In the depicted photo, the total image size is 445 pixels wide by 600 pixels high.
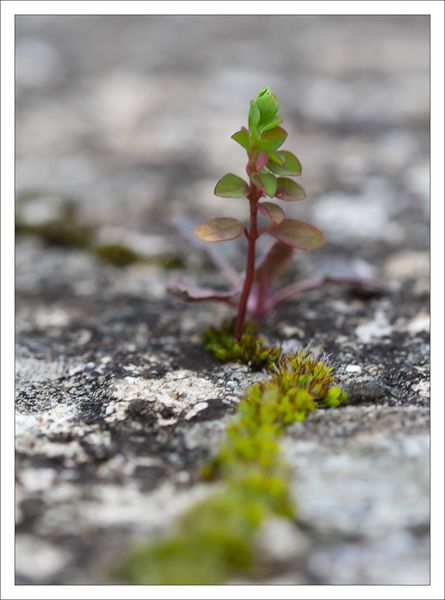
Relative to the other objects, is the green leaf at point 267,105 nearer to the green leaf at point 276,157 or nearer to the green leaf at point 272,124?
the green leaf at point 272,124

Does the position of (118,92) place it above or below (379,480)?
above

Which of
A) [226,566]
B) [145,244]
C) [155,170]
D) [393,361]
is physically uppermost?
[155,170]

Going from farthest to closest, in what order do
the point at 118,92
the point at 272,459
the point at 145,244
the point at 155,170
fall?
1. the point at 118,92
2. the point at 155,170
3. the point at 145,244
4. the point at 272,459

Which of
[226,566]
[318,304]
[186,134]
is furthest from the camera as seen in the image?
[186,134]

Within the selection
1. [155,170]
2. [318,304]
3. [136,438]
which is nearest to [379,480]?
[136,438]

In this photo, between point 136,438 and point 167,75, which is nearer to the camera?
point 136,438

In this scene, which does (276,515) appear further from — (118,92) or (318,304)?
(118,92)

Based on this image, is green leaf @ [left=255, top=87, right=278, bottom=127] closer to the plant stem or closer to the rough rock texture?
the plant stem

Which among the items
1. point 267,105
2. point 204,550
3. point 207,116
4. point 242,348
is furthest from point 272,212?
point 207,116
